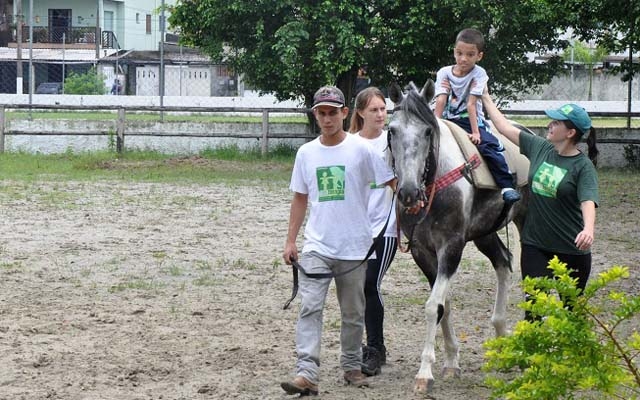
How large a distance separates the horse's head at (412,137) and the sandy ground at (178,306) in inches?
49.9

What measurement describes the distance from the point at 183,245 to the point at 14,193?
553 cm

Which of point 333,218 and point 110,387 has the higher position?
point 333,218

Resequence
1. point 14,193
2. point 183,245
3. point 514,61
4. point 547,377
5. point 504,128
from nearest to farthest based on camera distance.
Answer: point 547,377 < point 504,128 < point 183,245 < point 14,193 < point 514,61

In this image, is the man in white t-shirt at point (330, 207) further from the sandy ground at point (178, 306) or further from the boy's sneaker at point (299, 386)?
the sandy ground at point (178, 306)

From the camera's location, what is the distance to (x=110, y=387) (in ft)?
20.0

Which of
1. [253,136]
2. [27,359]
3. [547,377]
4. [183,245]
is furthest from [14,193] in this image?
[547,377]

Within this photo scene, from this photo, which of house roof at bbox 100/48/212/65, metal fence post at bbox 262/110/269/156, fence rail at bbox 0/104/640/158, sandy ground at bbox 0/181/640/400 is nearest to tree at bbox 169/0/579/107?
metal fence post at bbox 262/110/269/156

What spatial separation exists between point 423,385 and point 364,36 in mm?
16523

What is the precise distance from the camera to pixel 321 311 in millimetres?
6074

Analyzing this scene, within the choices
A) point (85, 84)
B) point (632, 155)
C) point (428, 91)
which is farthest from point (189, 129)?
point (428, 91)

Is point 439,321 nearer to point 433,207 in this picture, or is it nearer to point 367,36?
point 433,207

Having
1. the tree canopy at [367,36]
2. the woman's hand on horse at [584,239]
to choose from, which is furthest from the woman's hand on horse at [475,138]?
the tree canopy at [367,36]

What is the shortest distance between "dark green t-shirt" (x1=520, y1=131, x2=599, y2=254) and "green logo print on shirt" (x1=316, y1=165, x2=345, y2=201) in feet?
3.68

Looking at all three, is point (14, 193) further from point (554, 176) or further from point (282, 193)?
point (554, 176)
